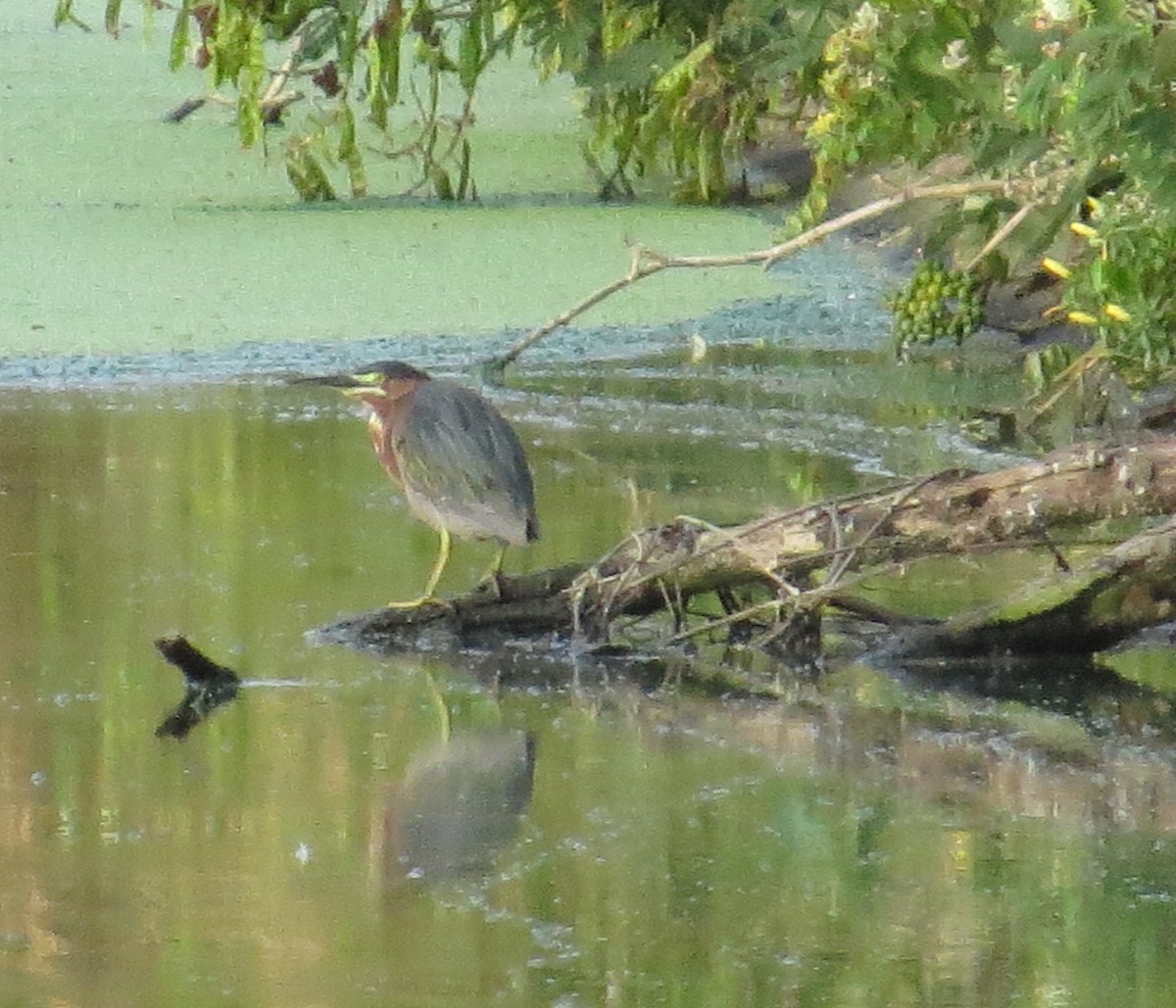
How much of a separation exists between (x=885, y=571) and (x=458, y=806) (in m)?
0.83

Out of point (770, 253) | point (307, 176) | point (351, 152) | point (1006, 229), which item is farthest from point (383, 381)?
point (307, 176)

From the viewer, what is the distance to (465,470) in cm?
380

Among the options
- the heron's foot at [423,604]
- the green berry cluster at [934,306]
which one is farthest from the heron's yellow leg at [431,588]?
the green berry cluster at [934,306]

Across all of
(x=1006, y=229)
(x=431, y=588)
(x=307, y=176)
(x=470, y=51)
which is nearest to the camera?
(x=431, y=588)

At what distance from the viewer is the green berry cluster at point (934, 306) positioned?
5863mm

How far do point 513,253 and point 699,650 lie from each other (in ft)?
12.8

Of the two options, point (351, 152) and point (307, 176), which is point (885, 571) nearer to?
point (351, 152)

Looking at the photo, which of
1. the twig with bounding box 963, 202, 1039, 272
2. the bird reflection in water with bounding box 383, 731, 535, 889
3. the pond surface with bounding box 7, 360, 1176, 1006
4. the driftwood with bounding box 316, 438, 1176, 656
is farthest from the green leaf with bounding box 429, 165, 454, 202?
the bird reflection in water with bounding box 383, 731, 535, 889

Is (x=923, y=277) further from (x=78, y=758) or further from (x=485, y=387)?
(x=78, y=758)

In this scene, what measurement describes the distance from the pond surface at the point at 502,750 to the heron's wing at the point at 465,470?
218 millimetres

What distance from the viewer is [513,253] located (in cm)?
754

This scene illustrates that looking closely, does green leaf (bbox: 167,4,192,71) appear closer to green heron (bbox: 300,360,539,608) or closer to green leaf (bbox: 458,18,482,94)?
green leaf (bbox: 458,18,482,94)

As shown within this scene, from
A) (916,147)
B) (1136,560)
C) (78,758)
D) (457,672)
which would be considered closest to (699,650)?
(457,672)

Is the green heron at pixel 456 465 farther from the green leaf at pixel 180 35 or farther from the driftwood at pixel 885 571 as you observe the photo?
the green leaf at pixel 180 35
